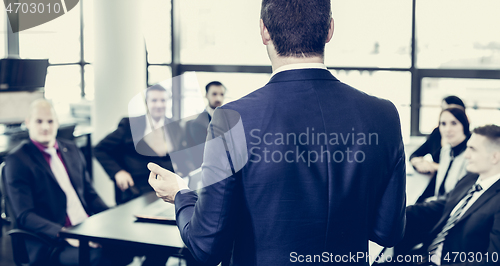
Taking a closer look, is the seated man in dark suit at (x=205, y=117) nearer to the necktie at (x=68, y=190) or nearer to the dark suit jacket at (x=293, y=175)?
the necktie at (x=68, y=190)

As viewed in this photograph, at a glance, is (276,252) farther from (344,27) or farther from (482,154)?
(344,27)

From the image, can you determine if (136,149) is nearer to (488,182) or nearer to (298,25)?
(488,182)

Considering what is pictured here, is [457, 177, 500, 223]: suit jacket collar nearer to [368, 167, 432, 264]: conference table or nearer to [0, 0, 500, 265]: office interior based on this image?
[368, 167, 432, 264]: conference table

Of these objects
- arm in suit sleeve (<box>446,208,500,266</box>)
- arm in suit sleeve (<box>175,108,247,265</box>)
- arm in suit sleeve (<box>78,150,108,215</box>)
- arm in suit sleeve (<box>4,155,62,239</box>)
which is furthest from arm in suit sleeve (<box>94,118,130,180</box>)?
arm in suit sleeve (<box>175,108,247,265</box>)

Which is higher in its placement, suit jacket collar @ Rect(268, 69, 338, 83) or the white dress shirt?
suit jacket collar @ Rect(268, 69, 338, 83)

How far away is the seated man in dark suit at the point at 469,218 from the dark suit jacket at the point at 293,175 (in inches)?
52.4

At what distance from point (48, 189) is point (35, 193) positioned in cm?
8

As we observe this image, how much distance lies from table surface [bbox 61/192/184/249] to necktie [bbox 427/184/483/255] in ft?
4.28

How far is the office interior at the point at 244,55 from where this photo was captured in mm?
4777

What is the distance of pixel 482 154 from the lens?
2604mm

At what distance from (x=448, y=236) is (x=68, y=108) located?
5.07 metres

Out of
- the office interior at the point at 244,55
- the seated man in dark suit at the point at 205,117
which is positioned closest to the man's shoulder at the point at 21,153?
the office interior at the point at 244,55

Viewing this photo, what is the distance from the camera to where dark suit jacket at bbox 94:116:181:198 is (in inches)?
141

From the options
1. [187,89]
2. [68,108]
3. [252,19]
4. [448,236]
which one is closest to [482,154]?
[448,236]
